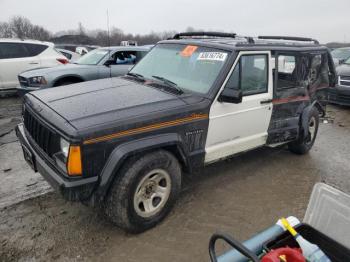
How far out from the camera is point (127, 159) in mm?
3061

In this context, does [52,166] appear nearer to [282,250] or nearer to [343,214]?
[282,250]

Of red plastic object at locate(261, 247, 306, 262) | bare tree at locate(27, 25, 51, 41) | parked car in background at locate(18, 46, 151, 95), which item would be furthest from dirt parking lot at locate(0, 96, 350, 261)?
bare tree at locate(27, 25, 51, 41)

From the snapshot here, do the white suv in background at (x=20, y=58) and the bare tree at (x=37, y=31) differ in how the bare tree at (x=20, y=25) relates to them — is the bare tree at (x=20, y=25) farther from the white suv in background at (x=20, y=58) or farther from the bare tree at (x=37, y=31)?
the white suv in background at (x=20, y=58)

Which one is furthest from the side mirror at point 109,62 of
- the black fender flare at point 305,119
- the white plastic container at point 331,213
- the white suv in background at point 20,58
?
the white plastic container at point 331,213

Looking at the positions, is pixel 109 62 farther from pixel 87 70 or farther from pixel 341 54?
pixel 341 54

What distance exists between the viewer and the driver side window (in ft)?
12.8

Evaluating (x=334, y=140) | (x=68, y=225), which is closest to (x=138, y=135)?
(x=68, y=225)

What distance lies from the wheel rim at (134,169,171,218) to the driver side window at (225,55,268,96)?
4.28 ft

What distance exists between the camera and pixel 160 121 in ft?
10.5

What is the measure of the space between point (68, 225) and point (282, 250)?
96.7 inches

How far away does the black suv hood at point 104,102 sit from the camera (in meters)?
2.99

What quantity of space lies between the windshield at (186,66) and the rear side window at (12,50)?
653 centimetres

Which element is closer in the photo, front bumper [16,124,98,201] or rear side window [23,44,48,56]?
front bumper [16,124,98,201]

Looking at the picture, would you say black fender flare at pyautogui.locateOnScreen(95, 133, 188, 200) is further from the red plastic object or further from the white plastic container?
the red plastic object
